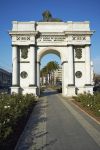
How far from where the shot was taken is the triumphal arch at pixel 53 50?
42.1 metres

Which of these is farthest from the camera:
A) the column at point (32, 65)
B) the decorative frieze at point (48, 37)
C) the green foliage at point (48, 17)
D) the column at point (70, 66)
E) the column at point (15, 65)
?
the green foliage at point (48, 17)

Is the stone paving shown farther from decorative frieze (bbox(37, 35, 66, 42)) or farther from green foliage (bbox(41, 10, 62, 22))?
green foliage (bbox(41, 10, 62, 22))

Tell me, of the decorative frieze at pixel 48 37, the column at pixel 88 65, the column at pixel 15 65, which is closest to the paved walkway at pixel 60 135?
the column at pixel 15 65

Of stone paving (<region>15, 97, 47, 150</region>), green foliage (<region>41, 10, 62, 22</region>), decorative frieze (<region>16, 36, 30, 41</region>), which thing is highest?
green foliage (<region>41, 10, 62, 22</region>)

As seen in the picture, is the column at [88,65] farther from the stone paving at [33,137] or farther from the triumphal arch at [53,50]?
the stone paving at [33,137]

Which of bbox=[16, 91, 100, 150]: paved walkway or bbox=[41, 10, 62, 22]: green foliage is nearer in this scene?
bbox=[16, 91, 100, 150]: paved walkway

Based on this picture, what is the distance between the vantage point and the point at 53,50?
43812 millimetres

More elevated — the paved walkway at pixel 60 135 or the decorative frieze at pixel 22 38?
the decorative frieze at pixel 22 38

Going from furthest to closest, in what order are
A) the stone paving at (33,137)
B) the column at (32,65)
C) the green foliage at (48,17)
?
the green foliage at (48,17) < the column at (32,65) < the stone paving at (33,137)

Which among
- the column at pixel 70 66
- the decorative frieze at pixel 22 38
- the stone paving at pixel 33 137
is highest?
the decorative frieze at pixel 22 38

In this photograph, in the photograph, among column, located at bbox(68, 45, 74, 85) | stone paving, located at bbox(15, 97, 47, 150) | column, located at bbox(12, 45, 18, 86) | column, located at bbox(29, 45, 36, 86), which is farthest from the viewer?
column, located at bbox(68, 45, 74, 85)

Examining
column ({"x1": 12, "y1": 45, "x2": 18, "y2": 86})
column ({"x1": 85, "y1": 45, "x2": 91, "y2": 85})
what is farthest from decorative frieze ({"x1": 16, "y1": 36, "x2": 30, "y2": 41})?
column ({"x1": 85, "y1": 45, "x2": 91, "y2": 85})

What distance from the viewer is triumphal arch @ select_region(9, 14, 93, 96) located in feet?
138

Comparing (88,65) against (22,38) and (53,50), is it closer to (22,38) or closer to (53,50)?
(53,50)
